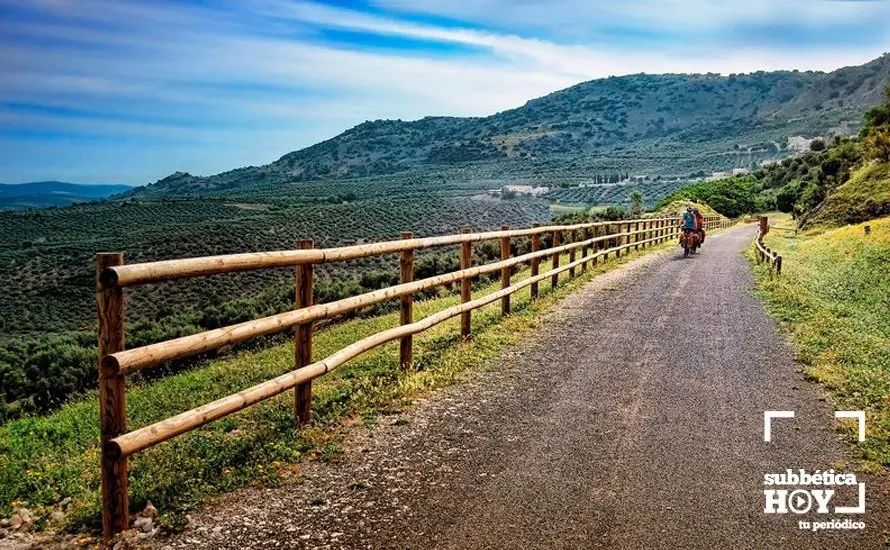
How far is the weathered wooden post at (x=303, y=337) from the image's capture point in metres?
5.61

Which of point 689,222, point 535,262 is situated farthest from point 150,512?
point 689,222

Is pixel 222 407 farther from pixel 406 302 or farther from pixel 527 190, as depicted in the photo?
pixel 527 190

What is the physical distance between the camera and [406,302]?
758 cm

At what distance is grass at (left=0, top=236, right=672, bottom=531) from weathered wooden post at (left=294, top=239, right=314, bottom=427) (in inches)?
6.2

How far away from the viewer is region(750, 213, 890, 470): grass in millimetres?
6215

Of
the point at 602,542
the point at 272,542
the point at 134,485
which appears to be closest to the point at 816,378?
the point at 602,542

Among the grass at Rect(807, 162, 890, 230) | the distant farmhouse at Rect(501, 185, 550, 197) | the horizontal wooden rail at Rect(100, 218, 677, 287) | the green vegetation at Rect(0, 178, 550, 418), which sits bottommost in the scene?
the green vegetation at Rect(0, 178, 550, 418)

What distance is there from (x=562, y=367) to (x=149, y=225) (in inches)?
3709

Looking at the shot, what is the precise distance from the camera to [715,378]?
738 centimetres

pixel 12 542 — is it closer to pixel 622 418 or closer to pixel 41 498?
pixel 41 498

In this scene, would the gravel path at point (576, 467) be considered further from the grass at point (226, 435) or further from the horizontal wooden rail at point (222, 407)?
the horizontal wooden rail at point (222, 407)

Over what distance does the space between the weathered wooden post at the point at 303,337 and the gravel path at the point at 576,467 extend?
0.66 m

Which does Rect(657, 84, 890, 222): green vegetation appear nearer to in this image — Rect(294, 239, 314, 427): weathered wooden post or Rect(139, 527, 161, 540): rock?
Rect(294, 239, 314, 427): weathered wooden post

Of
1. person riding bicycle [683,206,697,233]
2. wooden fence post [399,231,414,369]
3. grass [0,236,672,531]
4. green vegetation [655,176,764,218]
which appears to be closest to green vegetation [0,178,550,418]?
grass [0,236,672,531]
